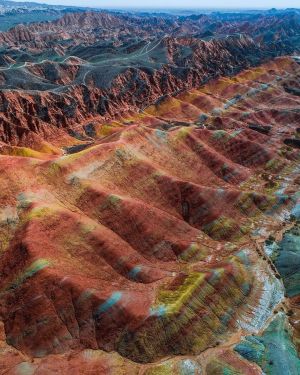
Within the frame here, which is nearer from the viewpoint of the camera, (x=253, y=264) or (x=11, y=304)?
(x=11, y=304)

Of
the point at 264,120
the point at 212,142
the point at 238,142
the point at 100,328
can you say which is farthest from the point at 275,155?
the point at 100,328

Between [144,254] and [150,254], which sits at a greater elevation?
[144,254]

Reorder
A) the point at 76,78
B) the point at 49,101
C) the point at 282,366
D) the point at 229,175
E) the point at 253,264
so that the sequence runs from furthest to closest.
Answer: the point at 76,78 < the point at 49,101 < the point at 229,175 < the point at 253,264 < the point at 282,366

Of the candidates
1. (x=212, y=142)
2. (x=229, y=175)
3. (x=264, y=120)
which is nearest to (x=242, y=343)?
(x=229, y=175)

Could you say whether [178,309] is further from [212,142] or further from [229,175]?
[212,142]

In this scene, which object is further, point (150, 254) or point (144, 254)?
point (150, 254)

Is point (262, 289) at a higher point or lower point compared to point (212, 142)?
lower

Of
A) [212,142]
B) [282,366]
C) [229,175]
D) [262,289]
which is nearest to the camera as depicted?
[282,366]
